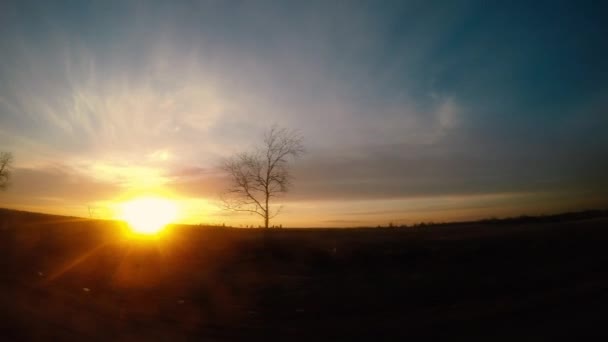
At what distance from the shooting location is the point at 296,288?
33.5 ft

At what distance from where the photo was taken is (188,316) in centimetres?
749

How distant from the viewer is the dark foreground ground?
6.63 metres

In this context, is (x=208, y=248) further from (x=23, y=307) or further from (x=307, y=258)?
(x=23, y=307)

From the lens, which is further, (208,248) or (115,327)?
(208,248)

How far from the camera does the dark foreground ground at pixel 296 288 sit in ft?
21.8

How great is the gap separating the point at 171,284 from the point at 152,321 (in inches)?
128

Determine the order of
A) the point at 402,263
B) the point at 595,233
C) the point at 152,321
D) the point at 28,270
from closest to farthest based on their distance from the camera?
the point at 152,321, the point at 28,270, the point at 402,263, the point at 595,233

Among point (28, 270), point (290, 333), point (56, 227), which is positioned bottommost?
point (290, 333)

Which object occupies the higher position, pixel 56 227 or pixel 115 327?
pixel 56 227

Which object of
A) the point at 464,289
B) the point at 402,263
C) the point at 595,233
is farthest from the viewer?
the point at 595,233

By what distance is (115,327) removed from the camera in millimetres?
6645

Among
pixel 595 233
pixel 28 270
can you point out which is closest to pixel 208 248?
pixel 28 270

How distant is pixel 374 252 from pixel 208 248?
781 cm

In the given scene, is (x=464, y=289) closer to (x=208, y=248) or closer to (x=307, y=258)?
(x=307, y=258)
